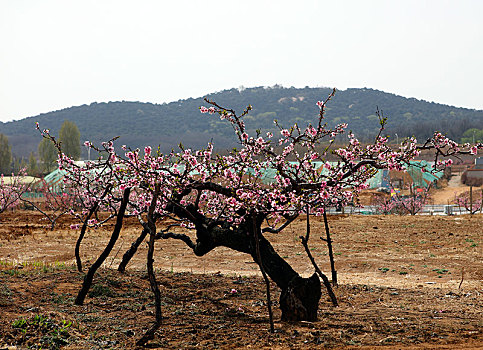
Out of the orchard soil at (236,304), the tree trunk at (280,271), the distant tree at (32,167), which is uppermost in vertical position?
the distant tree at (32,167)

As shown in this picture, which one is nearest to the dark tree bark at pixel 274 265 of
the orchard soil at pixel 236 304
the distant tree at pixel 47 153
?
the orchard soil at pixel 236 304

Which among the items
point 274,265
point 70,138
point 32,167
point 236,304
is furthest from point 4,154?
point 274,265

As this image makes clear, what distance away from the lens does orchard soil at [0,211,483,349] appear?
19.0 feet

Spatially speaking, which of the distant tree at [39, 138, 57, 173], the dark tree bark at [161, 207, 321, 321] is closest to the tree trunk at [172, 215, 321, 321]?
the dark tree bark at [161, 207, 321, 321]

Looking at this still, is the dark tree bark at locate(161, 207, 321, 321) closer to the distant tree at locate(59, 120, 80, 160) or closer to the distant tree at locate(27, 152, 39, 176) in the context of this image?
the distant tree at locate(27, 152, 39, 176)

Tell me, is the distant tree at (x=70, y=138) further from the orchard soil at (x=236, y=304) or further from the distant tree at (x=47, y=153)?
the orchard soil at (x=236, y=304)

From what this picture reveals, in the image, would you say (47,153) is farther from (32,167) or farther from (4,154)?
(4,154)

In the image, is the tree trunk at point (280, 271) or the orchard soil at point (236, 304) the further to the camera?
the tree trunk at point (280, 271)

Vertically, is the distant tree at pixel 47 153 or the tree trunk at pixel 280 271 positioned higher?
the distant tree at pixel 47 153

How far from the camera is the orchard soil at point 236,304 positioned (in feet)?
19.0

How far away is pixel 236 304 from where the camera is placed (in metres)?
8.36

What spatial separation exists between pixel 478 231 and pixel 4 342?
65.4 ft

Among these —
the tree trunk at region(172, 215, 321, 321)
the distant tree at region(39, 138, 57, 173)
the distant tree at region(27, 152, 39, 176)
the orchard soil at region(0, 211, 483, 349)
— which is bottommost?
the orchard soil at region(0, 211, 483, 349)

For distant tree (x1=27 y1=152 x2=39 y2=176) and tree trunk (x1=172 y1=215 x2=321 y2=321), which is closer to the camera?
tree trunk (x1=172 y1=215 x2=321 y2=321)
